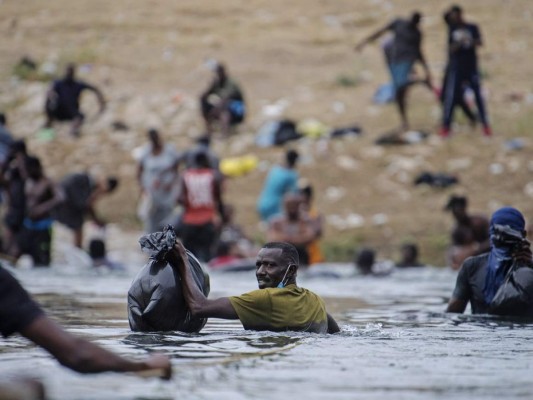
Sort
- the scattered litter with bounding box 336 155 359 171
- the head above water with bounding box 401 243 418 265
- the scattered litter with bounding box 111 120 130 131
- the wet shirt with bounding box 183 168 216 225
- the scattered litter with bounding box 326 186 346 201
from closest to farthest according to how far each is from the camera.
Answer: the wet shirt with bounding box 183 168 216 225
the head above water with bounding box 401 243 418 265
the scattered litter with bounding box 326 186 346 201
the scattered litter with bounding box 336 155 359 171
the scattered litter with bounding box 111 120 130 131

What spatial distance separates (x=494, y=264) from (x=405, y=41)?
40.0ft

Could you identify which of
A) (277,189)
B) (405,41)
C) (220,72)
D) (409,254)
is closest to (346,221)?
(405,41)

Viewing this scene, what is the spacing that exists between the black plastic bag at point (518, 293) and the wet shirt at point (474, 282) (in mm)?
248

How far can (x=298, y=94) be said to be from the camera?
2769 cm

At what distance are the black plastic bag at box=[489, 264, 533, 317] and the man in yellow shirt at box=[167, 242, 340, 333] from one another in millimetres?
1770

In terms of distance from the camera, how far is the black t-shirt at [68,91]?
2370cm

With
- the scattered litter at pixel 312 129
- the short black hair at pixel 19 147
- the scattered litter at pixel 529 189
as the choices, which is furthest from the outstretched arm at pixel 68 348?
→ the scattered litter at pixel 312 129

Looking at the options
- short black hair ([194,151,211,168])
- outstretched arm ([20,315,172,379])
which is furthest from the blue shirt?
outstretched arm ([20,315,172,379])

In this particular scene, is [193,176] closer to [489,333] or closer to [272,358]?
[489,333]

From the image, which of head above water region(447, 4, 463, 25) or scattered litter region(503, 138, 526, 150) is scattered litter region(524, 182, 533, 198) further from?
head above water region(447, 4, 463, 25)

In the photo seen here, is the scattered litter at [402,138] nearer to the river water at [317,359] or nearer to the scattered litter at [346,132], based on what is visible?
the scattered litter at [346,132]

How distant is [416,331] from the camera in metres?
8.23

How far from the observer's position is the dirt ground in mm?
21156

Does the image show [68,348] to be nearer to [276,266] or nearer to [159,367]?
[159,367]
